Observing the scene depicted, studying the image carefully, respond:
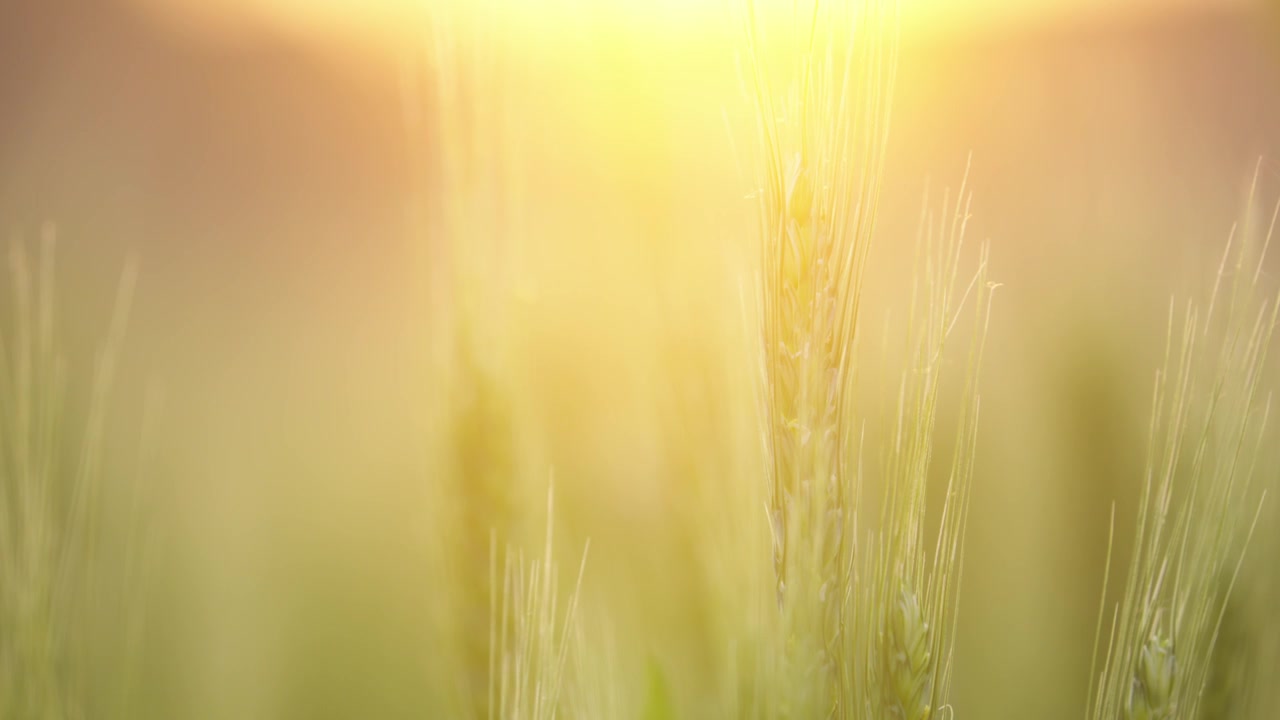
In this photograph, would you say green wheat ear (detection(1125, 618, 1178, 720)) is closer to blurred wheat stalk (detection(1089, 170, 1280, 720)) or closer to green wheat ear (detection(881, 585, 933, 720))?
blurred wheat stalk (detection(1089, 170, 1280, 720))

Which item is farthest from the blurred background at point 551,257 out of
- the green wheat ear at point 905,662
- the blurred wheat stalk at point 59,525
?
the green wheat ear at point 905,662

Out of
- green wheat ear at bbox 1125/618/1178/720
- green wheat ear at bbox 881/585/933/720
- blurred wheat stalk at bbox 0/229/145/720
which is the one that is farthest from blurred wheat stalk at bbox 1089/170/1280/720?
blurred wheat stalk at bbox 0/229/145/720

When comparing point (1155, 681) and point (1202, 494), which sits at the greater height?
point (1202, 494)

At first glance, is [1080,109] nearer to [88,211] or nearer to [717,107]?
[717,107]

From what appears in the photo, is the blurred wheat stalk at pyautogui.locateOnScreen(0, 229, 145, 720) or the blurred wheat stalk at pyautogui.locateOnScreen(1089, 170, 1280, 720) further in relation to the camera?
the blurred wheat stalk at pyautogui.locateOnScreen(1089, 170, 1280, 720)

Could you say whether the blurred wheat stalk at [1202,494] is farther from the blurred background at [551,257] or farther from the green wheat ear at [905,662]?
the green wheat ear at [905,662]

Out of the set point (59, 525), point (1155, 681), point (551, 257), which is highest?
point (551, 257)

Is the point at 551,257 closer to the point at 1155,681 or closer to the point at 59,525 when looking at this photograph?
the point at 59,525

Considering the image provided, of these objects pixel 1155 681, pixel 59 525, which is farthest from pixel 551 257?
pixel 1155 681

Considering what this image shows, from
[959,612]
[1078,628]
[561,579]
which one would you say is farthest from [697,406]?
[1078,628]
